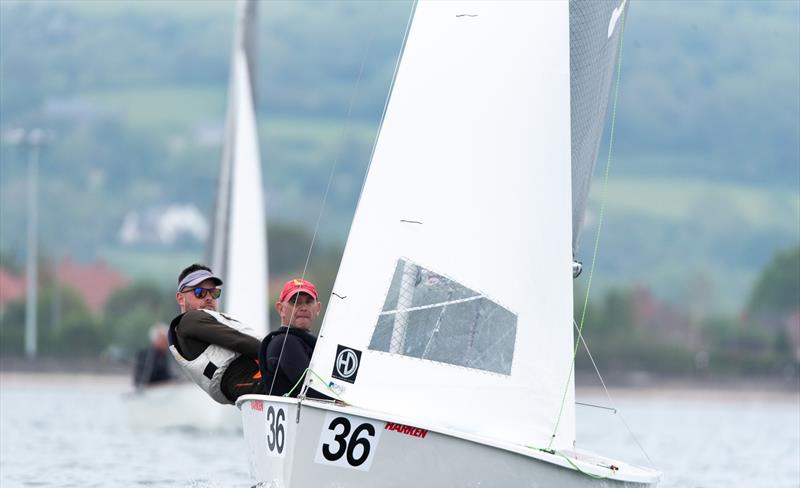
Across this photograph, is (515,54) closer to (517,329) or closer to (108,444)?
(517,329)

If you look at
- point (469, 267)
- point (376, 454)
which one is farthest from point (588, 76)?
point (376, 454)

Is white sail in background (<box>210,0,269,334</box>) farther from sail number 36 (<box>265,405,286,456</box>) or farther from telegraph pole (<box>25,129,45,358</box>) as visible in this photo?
telegraph pole (<box>25,129,45,358</box>)

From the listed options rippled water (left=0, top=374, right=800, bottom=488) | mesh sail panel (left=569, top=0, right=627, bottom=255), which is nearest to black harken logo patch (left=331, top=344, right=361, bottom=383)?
mesh sail panel (left=569, top=0, right=627, bottom=255)

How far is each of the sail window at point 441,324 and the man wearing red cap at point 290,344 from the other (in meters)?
0.42

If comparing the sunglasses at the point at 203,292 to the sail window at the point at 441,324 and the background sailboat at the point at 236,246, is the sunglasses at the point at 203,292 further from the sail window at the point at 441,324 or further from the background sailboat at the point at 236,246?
the background sailboat at the point at 236,246

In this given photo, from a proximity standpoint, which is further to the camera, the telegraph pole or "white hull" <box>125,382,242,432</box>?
the telegraph pole

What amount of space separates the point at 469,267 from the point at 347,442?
143 cm

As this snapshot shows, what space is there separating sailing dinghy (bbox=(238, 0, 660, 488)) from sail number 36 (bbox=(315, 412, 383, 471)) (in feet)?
0.89

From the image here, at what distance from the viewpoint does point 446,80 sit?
10.1m

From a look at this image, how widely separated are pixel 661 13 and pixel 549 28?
89.2 m

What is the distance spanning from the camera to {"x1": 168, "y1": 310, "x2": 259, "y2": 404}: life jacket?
9.86 metres

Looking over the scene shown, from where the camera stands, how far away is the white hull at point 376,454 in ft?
29.7

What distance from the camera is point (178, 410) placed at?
83.9 feet

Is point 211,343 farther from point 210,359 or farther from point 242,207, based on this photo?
point 242,207
